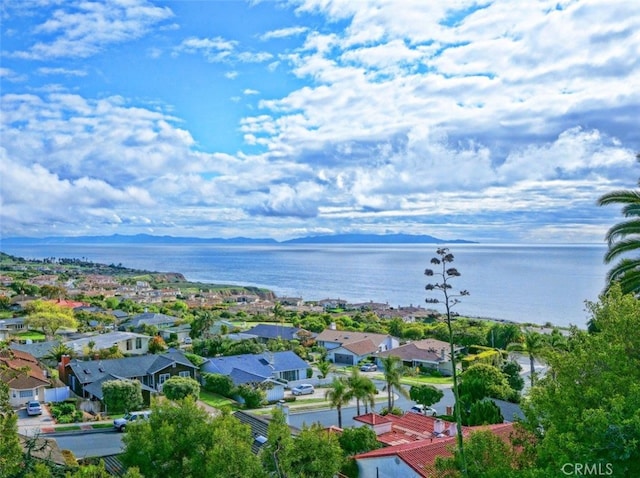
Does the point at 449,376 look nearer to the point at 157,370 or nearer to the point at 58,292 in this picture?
the point at 157,370

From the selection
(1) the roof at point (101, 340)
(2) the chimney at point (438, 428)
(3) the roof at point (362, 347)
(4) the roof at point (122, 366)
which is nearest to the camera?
(2) the chimney at point (438, 428)

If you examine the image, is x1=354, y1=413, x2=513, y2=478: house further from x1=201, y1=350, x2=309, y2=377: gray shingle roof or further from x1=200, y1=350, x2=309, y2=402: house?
x1=201, y1=350, x2=309, y2=377: gray shingle roof

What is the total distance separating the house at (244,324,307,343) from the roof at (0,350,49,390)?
84.3ft

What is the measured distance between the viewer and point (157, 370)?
40438mm

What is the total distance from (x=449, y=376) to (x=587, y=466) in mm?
43019

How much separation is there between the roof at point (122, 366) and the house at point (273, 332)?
21007 mm

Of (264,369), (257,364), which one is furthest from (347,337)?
(264,369)

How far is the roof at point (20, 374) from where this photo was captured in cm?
3384

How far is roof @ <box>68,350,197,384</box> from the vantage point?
38594mm

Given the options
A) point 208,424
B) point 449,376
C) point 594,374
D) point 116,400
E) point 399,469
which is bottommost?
point 449,376

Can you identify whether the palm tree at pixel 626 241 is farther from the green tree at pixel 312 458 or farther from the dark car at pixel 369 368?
the dark car at pixel 369 368

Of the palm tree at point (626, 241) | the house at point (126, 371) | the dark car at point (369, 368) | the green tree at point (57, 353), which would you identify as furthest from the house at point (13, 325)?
the palm tree at point (626, 241)

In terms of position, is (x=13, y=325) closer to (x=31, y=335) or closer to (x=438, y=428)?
(x=31, y=335)

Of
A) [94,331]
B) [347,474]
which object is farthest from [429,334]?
[347,474]
